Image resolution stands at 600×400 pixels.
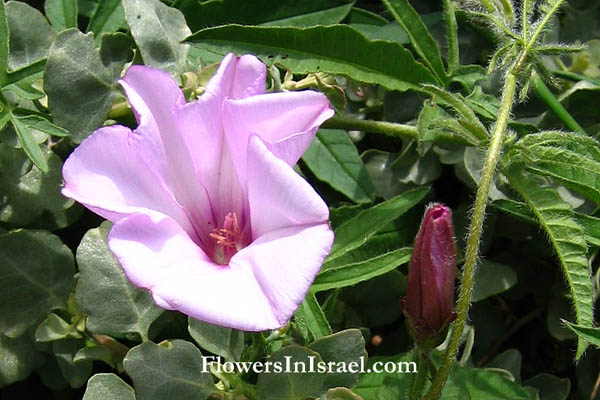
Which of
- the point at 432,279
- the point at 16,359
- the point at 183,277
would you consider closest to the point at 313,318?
the point at 432,279

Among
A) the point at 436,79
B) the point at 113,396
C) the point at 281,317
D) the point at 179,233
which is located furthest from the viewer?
the point at 436,79

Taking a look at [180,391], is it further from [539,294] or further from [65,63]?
[539,294]

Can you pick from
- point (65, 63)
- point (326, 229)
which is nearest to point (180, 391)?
point (326, 229)

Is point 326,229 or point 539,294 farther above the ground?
point 326,229

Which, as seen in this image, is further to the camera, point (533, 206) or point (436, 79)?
point (436, 79)

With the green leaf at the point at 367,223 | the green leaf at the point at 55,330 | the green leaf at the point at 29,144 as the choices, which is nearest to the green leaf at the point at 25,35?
the green leaf at the point at 29,144

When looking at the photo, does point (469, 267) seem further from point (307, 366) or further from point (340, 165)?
point (340, 165)

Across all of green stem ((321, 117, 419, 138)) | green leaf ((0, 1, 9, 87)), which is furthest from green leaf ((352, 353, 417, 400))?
green leaf ((0, 1, 9, 87))
